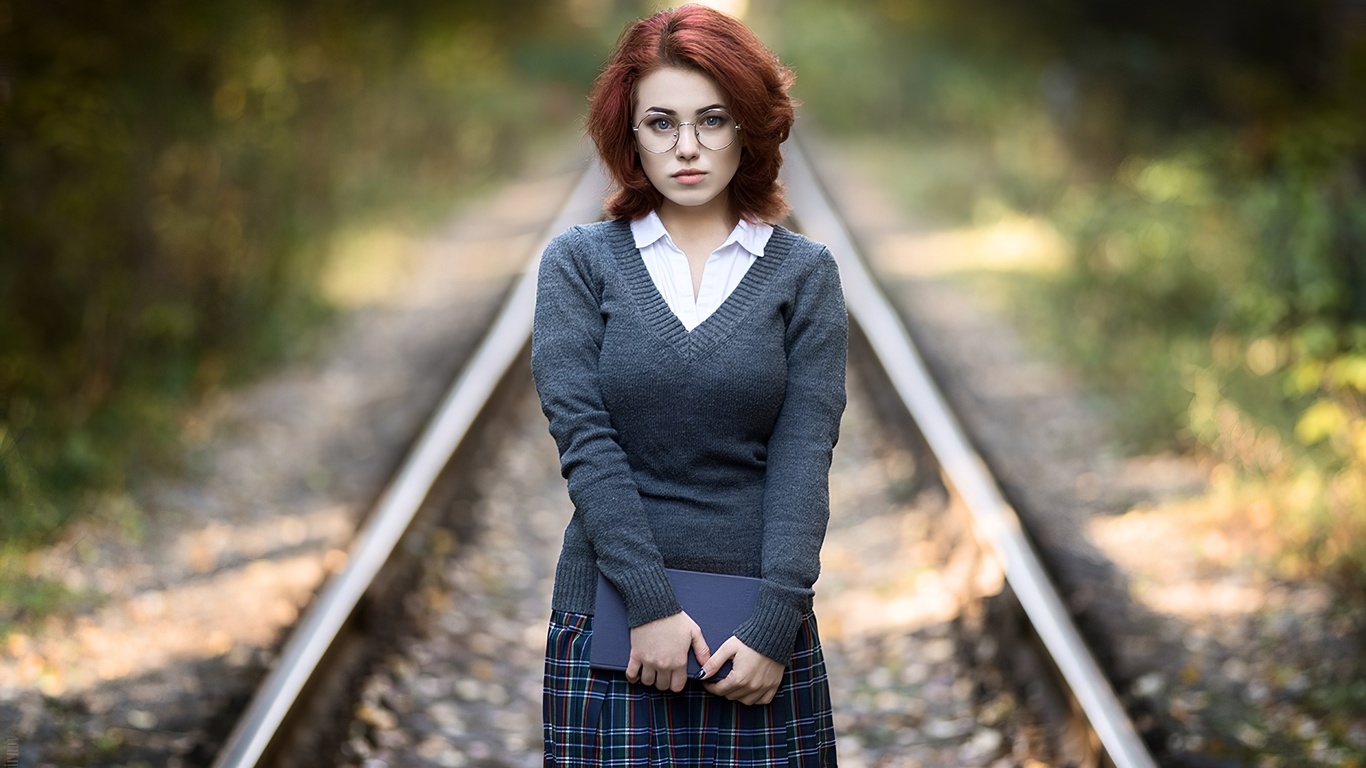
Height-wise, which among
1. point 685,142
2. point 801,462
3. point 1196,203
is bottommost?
point 801,462

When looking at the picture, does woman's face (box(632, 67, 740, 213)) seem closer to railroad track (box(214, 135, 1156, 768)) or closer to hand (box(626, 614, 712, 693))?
hand (box(626, 614, 712, 693))

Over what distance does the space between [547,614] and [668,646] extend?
9.25 feet

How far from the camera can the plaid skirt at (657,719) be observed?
6.86ft

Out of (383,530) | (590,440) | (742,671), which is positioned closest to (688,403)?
(590,440)

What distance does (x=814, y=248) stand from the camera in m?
2.17

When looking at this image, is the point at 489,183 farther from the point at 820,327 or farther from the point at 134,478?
the point at 820,327

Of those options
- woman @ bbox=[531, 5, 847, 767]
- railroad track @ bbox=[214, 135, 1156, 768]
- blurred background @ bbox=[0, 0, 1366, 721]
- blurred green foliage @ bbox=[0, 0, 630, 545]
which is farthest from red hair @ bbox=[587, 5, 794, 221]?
blurred green foliage @ bbox=[0, 0, 630, 545]

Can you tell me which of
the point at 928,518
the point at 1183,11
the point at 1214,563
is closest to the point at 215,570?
the point at 928,518

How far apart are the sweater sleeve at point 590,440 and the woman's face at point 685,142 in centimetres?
17

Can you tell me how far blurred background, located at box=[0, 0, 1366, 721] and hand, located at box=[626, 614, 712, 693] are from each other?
3296 millimetres

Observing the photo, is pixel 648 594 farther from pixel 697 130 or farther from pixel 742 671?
pixel 697 130

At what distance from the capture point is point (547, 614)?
15.6ft

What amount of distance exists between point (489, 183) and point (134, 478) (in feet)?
28.0

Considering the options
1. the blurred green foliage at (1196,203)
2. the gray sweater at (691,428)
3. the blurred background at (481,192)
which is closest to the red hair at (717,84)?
the gray sweater at (691,428)
